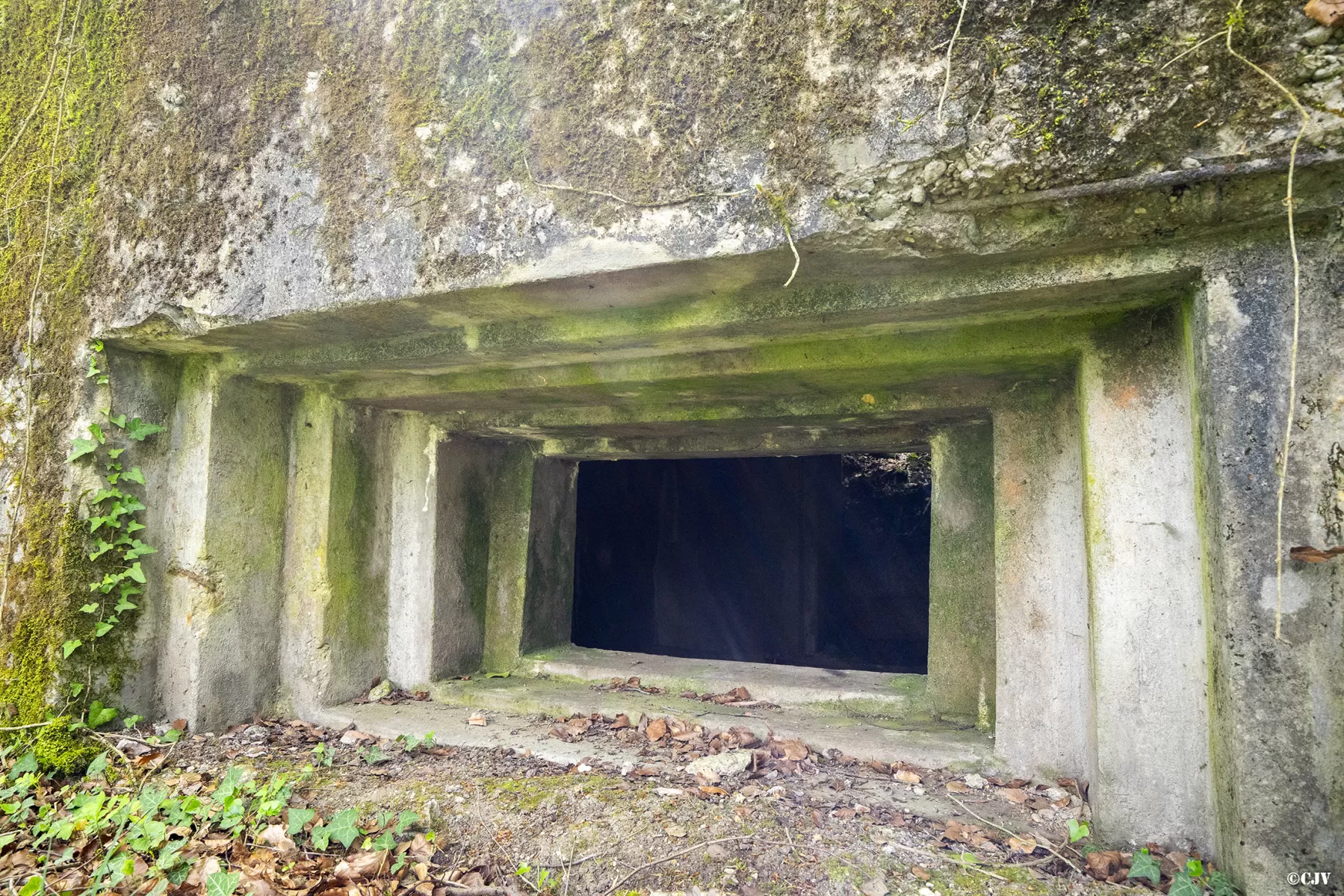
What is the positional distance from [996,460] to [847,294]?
0.90 m

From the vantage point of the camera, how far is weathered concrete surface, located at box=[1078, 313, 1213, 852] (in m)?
1.72

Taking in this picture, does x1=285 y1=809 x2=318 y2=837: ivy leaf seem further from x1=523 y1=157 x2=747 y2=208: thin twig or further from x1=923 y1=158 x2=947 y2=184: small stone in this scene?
x1=923 y1=158 x2=947 y2=184: small stone

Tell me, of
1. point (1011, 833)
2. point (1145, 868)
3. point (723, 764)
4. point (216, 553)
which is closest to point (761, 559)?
point (723, 764)

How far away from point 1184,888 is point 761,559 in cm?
593

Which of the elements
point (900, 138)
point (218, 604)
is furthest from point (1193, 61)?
point (218, 604)

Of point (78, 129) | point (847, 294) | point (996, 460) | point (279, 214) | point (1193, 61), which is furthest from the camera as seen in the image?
point (78, 129)

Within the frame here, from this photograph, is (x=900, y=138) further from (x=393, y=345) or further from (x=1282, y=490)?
(x=393, y=345)

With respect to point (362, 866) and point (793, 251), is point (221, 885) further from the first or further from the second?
point (793, 251)

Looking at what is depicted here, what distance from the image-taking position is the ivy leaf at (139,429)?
259 centimetres

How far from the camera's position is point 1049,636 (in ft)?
7.27

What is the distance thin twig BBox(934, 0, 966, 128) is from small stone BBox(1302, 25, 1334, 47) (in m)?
0.59

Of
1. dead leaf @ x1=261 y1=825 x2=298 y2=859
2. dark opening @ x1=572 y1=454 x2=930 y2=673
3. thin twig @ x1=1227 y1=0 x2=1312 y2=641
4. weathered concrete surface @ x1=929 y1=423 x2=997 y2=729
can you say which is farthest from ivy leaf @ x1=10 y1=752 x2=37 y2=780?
dark opening @ x1=572 y1=454 x2=930 y2=673

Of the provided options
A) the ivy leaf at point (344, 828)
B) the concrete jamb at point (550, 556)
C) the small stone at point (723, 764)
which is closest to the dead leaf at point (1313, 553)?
the small stone at point (723, 764)

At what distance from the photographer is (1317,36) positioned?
129cm
